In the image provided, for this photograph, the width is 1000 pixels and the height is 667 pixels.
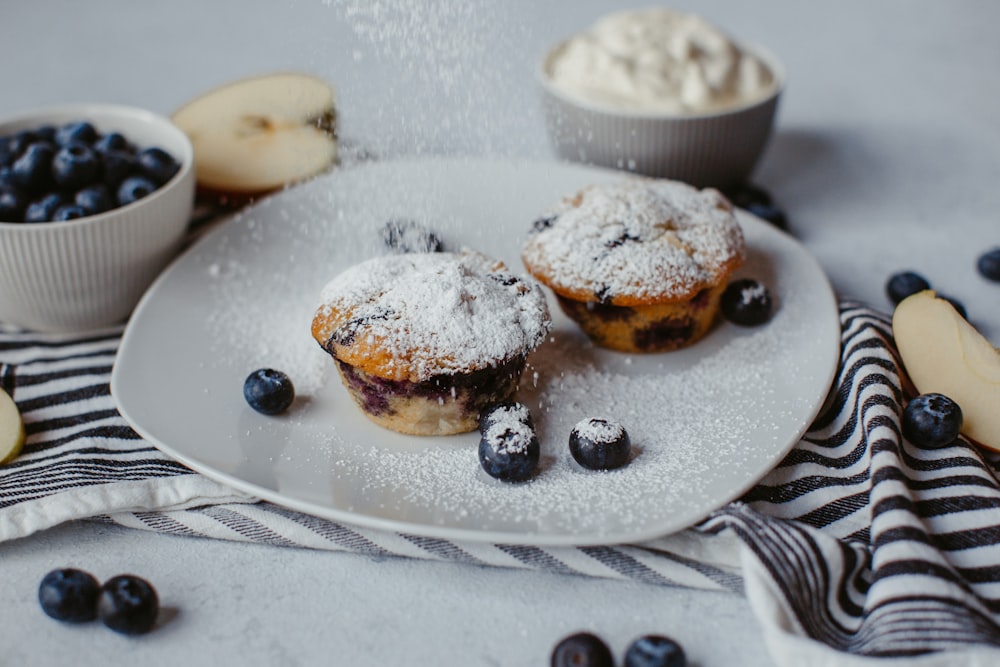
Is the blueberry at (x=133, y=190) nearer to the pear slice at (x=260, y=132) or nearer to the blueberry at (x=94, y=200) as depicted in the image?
the blueberry at (x=94, y=200)

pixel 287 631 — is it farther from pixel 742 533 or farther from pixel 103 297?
pixel 103 297

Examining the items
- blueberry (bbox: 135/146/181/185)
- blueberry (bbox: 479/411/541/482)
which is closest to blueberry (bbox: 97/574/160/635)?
blueberry (bbox: 479/411/541/482)

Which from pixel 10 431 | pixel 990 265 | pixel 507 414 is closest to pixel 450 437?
pixel 507 414

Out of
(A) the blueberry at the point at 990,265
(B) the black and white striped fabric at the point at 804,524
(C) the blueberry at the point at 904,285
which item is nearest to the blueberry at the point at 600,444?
(B) the black and white striped fabric at the point at 804,524

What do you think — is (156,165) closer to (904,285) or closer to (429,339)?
(429,339)

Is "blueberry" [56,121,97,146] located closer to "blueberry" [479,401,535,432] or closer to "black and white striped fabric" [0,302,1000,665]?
"black and white striped fabric" [0,302,1000,665]

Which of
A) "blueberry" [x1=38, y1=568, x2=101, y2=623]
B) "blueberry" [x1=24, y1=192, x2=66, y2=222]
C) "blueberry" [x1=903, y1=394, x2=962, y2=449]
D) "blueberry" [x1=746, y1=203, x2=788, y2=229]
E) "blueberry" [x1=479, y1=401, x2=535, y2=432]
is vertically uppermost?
"blueberry" [x1=903, y1=394, x2=962, y2=449]

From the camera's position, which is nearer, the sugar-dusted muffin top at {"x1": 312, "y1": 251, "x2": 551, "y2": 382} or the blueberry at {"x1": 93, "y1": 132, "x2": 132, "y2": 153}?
the sugar-dusted muffin top at {"x1": 312, "y1": 251, "x2": 551, "y2": 382}
